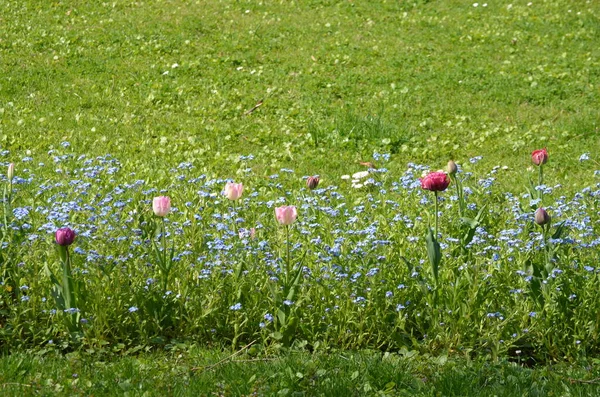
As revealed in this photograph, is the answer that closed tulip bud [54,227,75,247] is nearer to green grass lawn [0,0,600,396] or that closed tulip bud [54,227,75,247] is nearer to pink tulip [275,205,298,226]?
green grass lawn [0,0,600,396]

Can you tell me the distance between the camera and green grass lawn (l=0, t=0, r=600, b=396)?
425cm

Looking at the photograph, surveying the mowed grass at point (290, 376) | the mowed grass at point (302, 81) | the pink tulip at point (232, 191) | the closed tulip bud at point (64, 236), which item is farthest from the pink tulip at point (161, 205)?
the mowed grass at point (302, 81)

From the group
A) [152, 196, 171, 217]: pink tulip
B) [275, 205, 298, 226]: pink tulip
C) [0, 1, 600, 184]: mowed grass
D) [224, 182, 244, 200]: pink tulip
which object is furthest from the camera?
[0, 1, 600, 184]: mowed grass

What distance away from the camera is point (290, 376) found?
3957 millimetres

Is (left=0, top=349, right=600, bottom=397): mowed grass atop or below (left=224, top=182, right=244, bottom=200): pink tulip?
below

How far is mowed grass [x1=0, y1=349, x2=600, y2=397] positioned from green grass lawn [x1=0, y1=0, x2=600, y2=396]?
14mm

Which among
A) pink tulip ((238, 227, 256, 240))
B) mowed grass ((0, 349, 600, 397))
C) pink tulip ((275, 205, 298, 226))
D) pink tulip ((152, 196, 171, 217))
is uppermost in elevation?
pink tulip ((152, 196, 171, 217))

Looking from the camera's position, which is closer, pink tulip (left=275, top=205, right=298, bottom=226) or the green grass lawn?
the green grass lawn

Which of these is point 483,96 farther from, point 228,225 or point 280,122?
point 228,225

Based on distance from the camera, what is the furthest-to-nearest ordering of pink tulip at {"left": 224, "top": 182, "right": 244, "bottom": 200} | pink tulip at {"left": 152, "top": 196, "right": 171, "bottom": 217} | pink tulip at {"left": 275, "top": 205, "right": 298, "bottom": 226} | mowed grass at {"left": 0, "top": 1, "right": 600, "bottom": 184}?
mowed grass at {"left": 0, "top": 1, "right": 600, "bottom": 184}, pink tulip at {"left": 224, "top": 182, "right": 244, "bottom": 200}, pink tulip at {"left": 152, "top": 196, "right": 171, "bottom": 217}, pink tulip at {"left": 275, "top": 205, "right": 298, "bottom": 226}

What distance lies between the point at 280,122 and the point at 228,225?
12.8ft

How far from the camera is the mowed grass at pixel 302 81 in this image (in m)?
8.52

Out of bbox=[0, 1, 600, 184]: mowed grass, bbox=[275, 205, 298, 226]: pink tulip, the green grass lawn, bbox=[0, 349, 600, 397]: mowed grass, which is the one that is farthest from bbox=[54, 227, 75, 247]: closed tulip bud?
bbox=[0, 1, 600, 184]: mowed grass

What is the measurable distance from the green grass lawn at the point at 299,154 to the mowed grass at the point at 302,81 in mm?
37
